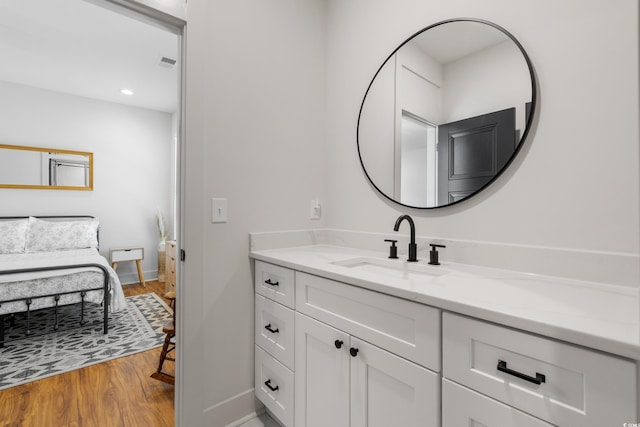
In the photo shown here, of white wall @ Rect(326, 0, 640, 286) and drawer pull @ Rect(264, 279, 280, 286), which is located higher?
white wall @ Rect(326, 0, 640, 286)

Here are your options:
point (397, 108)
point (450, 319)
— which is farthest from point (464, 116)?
point (450, 319)

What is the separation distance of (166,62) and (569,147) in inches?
146

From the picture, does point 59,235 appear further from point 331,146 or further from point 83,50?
point 331,146

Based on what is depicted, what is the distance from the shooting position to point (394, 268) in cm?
140

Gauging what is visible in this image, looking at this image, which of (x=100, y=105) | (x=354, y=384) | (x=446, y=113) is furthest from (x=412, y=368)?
(x=100, y=105)

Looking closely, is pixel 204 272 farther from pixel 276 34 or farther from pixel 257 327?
pixel 276 34

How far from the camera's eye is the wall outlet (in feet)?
6.37

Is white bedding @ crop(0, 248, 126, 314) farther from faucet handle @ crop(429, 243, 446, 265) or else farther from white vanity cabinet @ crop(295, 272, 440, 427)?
faucet handle @ crop(429, 243, 446, 265)

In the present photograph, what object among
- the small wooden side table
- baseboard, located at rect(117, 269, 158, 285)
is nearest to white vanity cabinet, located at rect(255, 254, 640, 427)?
the small wooden side table

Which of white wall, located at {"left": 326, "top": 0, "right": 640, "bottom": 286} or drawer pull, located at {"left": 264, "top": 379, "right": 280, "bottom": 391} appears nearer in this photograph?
white wall, located at {"left": 326, "top": 0, "right": 640, "bottom": 286}

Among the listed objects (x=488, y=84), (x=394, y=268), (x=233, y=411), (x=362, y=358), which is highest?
(x=488, y=84)

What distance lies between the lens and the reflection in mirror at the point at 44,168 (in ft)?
12.5

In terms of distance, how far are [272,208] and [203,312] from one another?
664mm

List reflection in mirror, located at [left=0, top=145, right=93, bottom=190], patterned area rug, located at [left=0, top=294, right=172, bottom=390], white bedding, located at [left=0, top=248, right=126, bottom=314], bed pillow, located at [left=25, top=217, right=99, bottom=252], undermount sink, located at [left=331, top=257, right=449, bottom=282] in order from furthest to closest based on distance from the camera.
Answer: reflection in mirror, located at [left=0, top=145, right=93, bottom=190] < bed pillow, located at [left=25, top=217, right=99, bottom=252] < white bedding, located at [left=0, top=248, right=126, bottom=314] < patterned area rug, located at [left=0, top=294, right=172, bottom=390] < undermount sink, located at [left=331, top=257, right=449, bottom=282]
